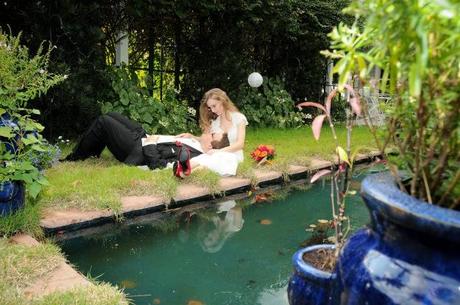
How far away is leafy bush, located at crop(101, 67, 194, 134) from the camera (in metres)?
6.32

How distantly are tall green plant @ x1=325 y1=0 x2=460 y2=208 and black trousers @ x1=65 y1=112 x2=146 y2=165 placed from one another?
3.79m

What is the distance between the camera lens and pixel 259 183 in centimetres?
480

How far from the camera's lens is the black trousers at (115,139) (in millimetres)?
4815

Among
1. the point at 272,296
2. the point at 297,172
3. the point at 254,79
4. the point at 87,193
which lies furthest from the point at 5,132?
the point at 254,79

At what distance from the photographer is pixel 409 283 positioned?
3.30 ft

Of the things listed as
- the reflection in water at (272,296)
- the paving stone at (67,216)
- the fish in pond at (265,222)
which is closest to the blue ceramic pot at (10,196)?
the paving stone at (67,216)

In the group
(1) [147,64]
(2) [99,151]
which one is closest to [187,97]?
(1) [147,64]

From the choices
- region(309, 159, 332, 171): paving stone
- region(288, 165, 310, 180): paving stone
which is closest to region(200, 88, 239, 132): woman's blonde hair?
region(288, 165, 310, 180): paving stone

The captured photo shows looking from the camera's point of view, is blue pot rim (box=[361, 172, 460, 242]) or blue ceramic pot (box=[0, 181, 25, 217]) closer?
blue pot rim (box=[361, 172, 460, 242])

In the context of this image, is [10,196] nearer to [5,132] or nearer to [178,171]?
[5,132]

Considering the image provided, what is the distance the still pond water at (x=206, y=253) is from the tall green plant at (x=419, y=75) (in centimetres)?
168

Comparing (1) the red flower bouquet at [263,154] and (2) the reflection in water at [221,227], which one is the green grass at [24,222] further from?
(1) the red flower bouquet at [263,154]

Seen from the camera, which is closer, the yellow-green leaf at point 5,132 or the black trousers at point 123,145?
the yellow-green leaf at point 5,132

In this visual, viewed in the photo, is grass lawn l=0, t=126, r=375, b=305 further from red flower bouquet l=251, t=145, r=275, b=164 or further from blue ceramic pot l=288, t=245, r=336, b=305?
blue ceramic pot l=288, t=245, r=336, b=305
